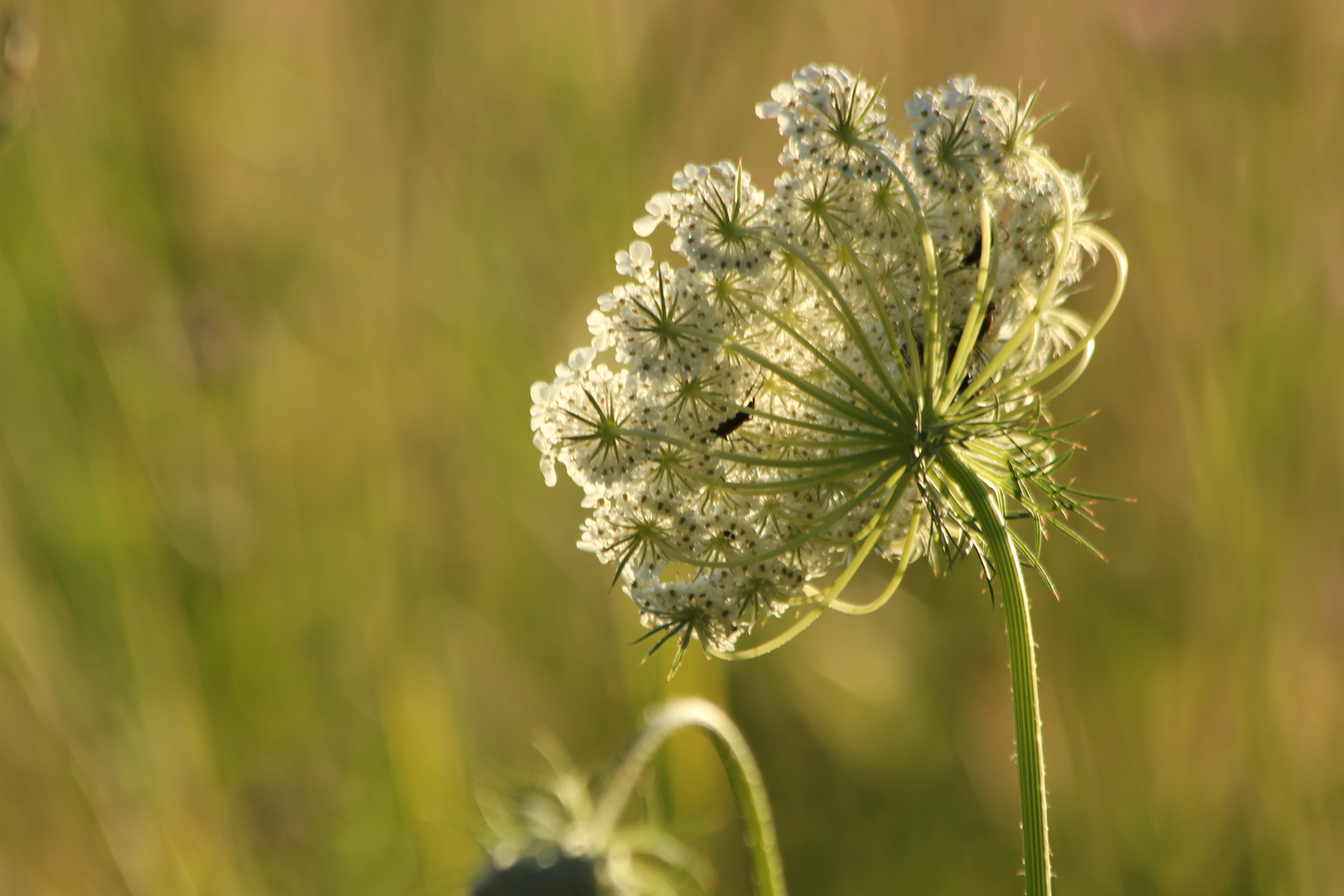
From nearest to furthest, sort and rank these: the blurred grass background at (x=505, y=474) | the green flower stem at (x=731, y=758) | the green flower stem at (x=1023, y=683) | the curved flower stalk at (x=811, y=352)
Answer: the green flower stem at (x=1023, y=683), the curved flower stalk at (x=811, y=352), the green flower stem at (x=731, y=758), the blurred grass background at (x=505, y=474)

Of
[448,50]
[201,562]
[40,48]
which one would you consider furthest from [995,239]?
[40,48]

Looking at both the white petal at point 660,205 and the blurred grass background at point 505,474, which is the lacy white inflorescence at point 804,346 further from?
the blurred grass background at point 505,474

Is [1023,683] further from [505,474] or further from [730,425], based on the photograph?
[505,474]

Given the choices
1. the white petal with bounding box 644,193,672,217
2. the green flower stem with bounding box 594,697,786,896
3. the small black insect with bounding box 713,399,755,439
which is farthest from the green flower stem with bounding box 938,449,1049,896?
the white petal with bounding box 644,193,672,217

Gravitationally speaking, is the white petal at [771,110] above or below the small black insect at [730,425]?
above

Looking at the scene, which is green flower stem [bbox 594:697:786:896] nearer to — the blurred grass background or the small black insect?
the small black insect

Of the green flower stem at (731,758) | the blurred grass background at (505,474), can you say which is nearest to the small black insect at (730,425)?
the green flower stem at (731,758)

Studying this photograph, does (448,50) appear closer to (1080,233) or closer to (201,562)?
(201,562)
